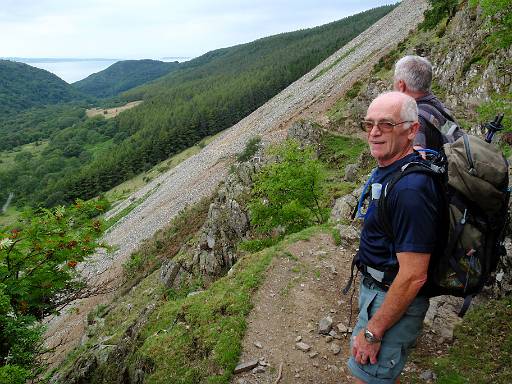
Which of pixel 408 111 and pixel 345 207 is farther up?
pixel 408 111

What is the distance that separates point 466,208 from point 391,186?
0.66 metres

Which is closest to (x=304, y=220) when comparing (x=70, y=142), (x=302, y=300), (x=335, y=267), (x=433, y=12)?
(x=335, y=267)

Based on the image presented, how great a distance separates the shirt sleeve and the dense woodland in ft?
303

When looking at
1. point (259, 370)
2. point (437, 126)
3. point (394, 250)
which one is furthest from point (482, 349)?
point (394, 250)

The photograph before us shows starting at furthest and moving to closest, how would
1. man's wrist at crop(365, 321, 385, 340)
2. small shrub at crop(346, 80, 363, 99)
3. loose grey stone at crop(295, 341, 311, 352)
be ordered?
1. small shrub at crop(346, 80, 363, 99)
2. loose grey stone at crop(295, 341, 311, 352)
3. man's wrist at crop(365, 321, 385, 340)

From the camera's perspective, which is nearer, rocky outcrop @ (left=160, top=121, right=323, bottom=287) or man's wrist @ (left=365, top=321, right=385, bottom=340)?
man's wrist @ (left=365, top=321, right=385, bottom=340)

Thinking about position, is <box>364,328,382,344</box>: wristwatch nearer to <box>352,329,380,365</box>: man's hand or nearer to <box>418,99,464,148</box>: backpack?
<box>352,329,380,365</box>: man's hand

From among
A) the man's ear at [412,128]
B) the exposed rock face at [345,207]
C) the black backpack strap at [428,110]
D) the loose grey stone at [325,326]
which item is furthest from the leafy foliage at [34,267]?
the exposed rock face at [345,207]

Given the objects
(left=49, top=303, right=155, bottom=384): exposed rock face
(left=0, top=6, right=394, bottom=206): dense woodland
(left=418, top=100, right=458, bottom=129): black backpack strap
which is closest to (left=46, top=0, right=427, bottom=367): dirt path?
(left=49, top=303, right=155, bottom=384): exposed rock face

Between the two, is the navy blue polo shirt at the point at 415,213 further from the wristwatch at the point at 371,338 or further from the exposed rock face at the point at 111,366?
A: the exposed rock face at the point at 111,366

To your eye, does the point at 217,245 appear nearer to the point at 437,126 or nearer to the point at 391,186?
the point at 437,126

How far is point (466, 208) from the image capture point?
11.1 ft

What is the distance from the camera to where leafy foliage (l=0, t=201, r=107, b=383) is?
7.08 metres

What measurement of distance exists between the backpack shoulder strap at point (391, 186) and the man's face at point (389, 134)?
26cm
